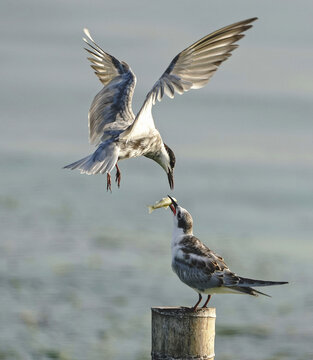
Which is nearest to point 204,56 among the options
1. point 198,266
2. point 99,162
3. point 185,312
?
point 99,162

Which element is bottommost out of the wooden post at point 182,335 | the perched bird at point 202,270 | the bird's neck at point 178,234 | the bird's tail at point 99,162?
the wooden post at point 182,335

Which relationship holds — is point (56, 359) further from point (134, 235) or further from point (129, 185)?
point (129, 185)

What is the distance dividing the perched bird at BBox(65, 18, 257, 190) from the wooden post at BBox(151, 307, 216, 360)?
71.3 inches

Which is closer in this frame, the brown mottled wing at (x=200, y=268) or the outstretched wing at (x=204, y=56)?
the brown mottled wing at (x=200, y=268)

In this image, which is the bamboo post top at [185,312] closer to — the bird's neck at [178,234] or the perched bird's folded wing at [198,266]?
the perched bird's folded wing at [198,266]

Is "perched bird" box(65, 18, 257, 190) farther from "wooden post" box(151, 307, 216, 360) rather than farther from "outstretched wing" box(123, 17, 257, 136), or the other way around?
"wooden post" box(151, 307, 216, 360)

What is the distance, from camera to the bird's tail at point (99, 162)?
7834mm

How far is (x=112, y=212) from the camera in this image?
14531 mm

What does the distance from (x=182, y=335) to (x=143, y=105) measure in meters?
2.27

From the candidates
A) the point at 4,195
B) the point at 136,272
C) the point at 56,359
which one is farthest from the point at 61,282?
the point at 4,195

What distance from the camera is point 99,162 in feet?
26.0

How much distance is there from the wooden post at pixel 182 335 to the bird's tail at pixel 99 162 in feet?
5.95

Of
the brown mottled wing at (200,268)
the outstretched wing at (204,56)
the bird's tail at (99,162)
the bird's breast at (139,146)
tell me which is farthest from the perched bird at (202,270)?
the outstretched wing at (204,56)

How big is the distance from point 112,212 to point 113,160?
6.58 metres
